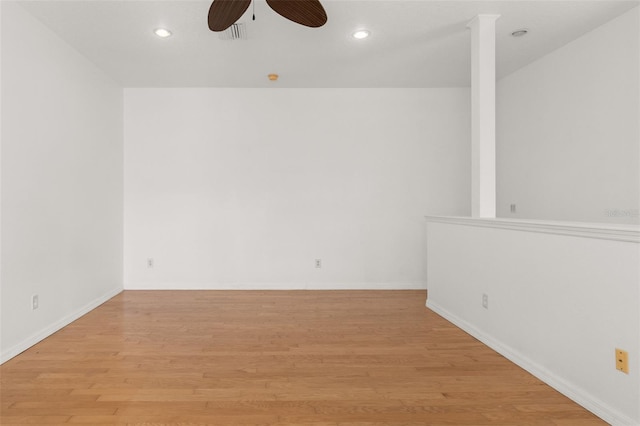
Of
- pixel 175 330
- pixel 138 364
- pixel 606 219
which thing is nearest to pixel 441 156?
pixel 606 219

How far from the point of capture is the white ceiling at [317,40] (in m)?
2.81

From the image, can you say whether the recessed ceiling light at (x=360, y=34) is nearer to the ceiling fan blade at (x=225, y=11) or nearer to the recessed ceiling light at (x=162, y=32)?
the ceiling fan blade at (x=225, y=11)

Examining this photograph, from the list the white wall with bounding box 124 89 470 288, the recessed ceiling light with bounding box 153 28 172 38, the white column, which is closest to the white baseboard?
the white column

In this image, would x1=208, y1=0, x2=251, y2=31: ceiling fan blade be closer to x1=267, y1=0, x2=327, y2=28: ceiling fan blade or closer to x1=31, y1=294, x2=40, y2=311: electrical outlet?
x1=267, y1=0, x2=327, y2=28: ceiling fan blade

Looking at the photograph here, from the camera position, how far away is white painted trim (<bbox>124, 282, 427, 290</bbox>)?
460cm

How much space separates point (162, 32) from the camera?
3.12 meters

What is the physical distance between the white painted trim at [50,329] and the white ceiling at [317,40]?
99.6 inches

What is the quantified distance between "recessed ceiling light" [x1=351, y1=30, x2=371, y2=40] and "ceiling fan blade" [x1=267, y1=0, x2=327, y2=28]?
3.25ft

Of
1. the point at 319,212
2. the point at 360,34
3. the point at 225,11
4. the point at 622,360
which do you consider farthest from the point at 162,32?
the point at 622,360

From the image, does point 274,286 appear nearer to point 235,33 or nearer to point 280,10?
point 235,33

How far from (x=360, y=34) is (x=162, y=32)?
1721 millimetres

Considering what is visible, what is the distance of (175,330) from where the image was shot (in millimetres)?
3090

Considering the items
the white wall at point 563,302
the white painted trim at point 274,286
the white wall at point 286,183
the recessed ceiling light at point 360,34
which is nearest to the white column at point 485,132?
the white wall at point 563,302

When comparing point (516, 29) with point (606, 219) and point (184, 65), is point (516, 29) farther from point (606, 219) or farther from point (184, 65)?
point (184, 65)
